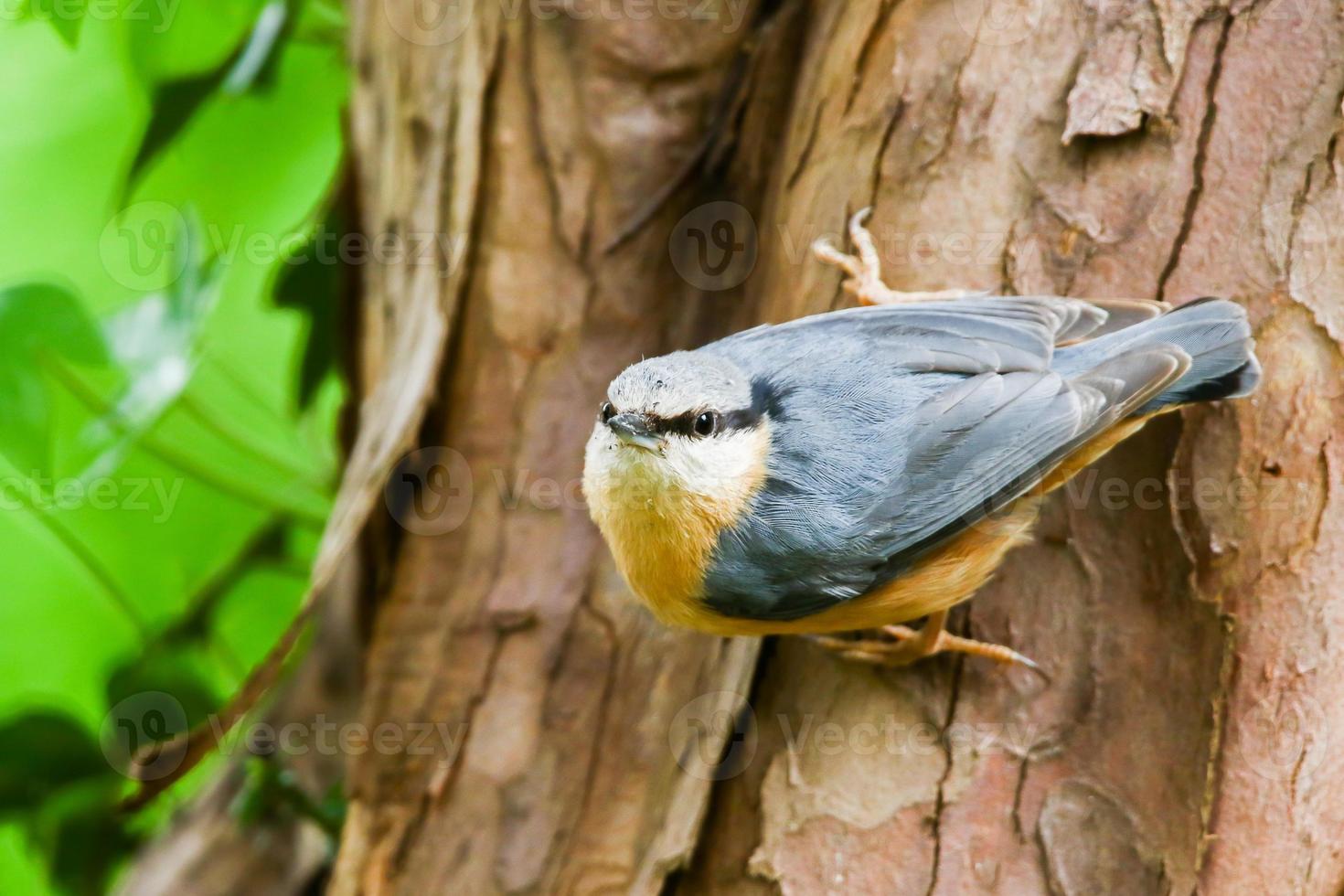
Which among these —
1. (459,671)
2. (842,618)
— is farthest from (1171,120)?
(459,671)

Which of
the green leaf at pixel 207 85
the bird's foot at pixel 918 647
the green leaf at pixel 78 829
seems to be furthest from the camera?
the green leaf at pixel 78 829

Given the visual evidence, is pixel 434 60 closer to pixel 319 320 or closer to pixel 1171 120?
pixel 319 320

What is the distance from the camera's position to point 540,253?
2801 millimetres

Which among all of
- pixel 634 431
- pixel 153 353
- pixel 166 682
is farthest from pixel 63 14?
pixel 166 682

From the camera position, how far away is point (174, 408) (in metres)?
2.75

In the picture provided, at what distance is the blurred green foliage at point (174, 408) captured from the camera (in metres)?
2.83

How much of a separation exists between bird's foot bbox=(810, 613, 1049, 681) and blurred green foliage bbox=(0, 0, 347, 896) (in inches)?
66.5

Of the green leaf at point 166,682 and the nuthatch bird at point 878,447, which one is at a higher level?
the nuthatch bird at point 878,447

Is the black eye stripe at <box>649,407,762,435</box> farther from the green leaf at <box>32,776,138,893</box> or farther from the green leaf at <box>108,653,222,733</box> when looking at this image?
the green leaf at <box>32,776,138,893</box>

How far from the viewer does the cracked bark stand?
202 centimetres

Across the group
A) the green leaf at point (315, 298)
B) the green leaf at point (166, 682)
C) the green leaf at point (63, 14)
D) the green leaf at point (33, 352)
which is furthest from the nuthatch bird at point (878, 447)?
the green leaf at point (166, 682)

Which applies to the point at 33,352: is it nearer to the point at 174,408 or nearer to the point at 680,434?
the point at 174,408

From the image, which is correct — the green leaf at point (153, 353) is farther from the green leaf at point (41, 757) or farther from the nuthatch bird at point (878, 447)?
the nuthatch bird at point (878, 447)

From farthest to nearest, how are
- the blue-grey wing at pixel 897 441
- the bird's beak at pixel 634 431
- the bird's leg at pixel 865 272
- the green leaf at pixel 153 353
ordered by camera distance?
1. the green leaf at pixel 153 353
2. the bird's leg at pixel 865 272
3. the blue-grey wing at pixel 897 441
4. the bird's beak at pixel 634 431
